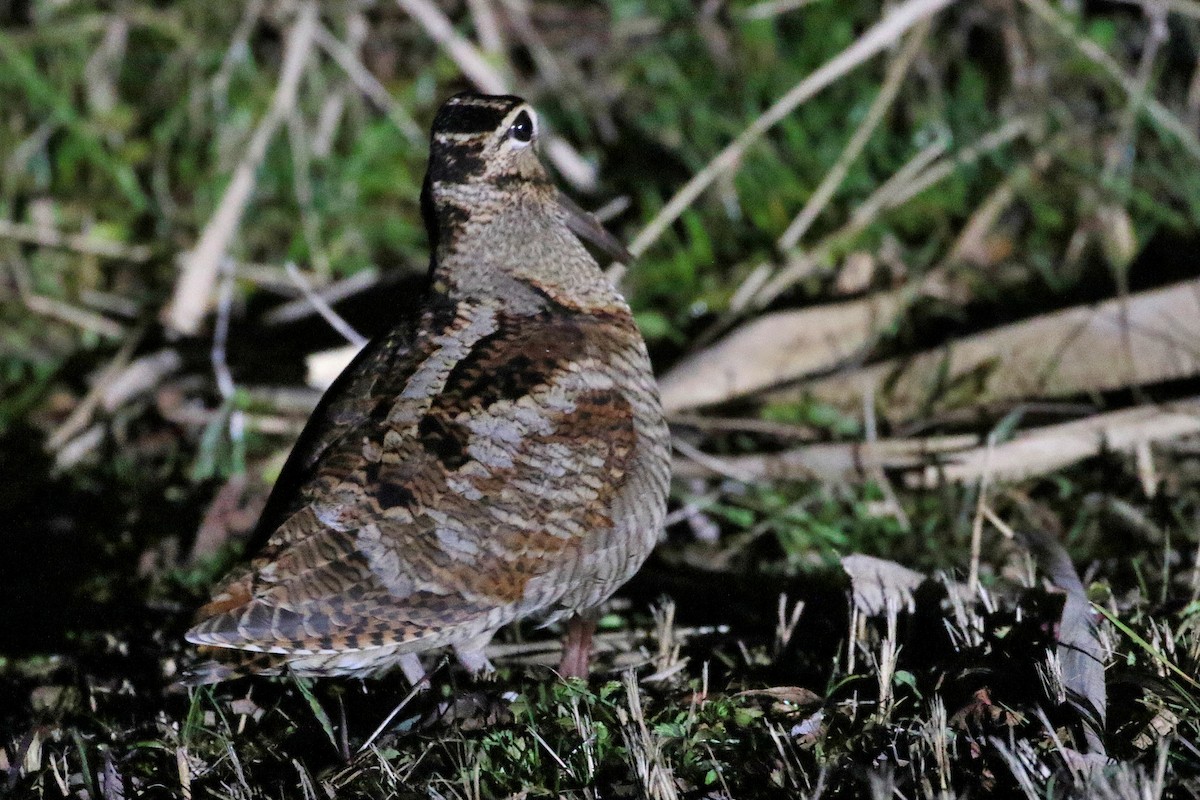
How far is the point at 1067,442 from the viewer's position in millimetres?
3781

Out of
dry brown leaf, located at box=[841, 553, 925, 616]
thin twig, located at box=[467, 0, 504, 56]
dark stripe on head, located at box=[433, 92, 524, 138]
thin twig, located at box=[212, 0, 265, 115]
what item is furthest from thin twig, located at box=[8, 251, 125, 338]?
dry brown leaf, located at box=[841, 553, 925, 616]

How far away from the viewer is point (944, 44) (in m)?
5.80

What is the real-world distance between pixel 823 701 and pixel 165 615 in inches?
70.2

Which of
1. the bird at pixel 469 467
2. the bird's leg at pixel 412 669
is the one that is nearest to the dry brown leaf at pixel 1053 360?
the bird at pixel 469 467

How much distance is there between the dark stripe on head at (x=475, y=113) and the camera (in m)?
3.19

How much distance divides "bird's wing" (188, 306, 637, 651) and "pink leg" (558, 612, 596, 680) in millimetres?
229

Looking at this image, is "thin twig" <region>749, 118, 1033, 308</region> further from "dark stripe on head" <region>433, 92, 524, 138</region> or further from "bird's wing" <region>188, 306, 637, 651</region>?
"bird's wing" <region>188, 306, 637, 651</region>

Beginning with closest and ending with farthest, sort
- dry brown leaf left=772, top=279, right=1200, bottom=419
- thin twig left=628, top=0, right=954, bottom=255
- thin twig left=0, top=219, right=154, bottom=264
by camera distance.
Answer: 1. dry brown leaf left=772, top=279, right=1200, bottom=419
2. thin twig left=628, top=0, right=954, bottom=255
3. thin twig left=0, top=219, right=154, bottom=264

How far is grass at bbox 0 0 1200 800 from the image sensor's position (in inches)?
103

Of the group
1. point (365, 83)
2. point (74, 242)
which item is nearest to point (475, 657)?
point (365, 83)

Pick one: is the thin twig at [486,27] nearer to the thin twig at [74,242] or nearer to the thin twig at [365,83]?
the thin twig at [365,83]

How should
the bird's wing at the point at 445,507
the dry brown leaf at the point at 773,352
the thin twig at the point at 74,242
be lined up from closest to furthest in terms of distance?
1. the bird's wing at the point at 445,507
2. the dry brown leaf at the point at 773,352
3. the thin twig at the point at 74,242

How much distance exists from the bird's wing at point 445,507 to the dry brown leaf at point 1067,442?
4.29 feet

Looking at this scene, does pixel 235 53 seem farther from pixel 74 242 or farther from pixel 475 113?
pixel 475 113
